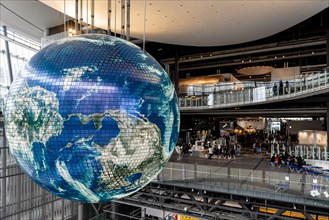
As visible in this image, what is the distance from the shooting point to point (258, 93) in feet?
58.5

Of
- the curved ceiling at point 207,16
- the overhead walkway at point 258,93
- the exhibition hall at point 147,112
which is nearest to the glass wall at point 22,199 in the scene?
the exhibition hall at point 147,112

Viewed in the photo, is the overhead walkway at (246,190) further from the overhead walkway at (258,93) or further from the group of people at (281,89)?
the group of people at (281,89)

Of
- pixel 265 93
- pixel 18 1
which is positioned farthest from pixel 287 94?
pixel 18 1

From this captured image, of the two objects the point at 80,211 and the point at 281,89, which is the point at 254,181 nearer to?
the point at 281,89

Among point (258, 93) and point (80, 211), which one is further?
point (258, 93)

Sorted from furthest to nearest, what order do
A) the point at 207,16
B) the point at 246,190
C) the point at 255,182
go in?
the point at 207,16, the point at 246,190, the point at 255,182

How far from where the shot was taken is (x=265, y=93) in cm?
1741

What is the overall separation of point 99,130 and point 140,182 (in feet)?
2.50

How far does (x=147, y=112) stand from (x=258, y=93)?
16779mm

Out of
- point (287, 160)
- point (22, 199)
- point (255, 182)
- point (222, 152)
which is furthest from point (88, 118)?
point (222, 152)

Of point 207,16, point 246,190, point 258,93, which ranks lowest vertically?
point 246,190

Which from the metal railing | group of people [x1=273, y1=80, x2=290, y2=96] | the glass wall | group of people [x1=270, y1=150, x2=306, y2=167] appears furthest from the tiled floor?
the glass wall

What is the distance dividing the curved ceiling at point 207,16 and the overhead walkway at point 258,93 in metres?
3.56

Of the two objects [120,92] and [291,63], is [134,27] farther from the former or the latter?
[291,63]
